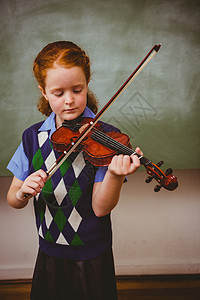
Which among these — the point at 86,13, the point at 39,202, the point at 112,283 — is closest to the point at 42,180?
the point at 39,202

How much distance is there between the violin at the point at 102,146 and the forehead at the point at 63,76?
12 centimetres

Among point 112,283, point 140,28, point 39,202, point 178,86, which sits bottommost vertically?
point 112,283

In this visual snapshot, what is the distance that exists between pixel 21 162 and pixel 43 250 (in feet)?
0.97

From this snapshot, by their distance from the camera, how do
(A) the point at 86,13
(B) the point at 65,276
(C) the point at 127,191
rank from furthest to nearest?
(C) the point at 127,191
(A) the point at 86,13
(B) the point at 65,276

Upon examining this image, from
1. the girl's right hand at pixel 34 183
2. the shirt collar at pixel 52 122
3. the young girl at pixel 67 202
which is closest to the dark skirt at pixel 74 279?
the young girl at pixel 67 202

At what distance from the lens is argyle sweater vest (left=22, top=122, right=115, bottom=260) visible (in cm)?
81

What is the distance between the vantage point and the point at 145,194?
5.00 feet

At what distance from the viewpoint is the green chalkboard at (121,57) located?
1.17m

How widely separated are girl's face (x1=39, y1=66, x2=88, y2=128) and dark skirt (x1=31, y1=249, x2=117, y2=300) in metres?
0.46

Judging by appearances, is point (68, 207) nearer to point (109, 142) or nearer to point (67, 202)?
point (67, 202)

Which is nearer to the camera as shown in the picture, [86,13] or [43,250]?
[43,250]

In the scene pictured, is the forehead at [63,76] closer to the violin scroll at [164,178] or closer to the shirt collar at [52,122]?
the shirt collar at [52,122]

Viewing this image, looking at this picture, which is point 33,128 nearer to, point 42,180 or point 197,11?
point 42,180

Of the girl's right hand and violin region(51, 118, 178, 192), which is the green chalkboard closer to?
violin region(51, 118, 178, 192)
